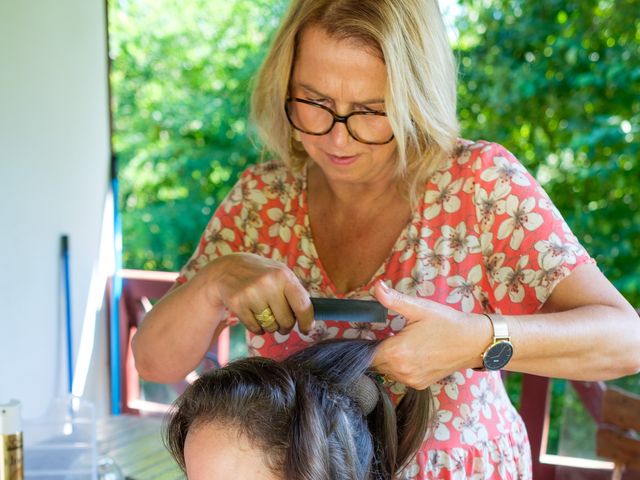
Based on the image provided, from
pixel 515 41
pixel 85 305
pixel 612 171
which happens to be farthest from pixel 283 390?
pixel 515 41

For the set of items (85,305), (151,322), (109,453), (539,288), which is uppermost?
(539,288)

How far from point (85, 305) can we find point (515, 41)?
11.1ft

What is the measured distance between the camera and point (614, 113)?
5082mm

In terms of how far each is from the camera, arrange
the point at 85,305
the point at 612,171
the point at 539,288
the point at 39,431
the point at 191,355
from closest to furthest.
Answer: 1. the point at 539,288
2. the point at 191,355
3. the point at 39,431
4. the point at 85,305
5. the point at 612,171

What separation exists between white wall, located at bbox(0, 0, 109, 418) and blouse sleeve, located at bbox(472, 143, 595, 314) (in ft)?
8.93

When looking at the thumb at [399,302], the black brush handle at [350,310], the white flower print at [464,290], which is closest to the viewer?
the thumb at [399,302]

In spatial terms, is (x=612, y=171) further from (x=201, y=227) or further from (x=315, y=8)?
(x=315, y=8)

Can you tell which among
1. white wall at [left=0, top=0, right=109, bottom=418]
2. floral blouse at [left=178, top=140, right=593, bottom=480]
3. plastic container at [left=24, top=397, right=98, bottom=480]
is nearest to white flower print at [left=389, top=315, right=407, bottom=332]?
floral blouse at [left=178, top=140, right=593, bottom=480]

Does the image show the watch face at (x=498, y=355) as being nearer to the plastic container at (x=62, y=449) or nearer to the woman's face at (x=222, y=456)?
the woman's face at (x=222, y=456)

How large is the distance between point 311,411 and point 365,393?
0.30 ft

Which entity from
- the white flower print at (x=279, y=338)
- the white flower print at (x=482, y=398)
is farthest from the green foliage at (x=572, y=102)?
the white flower print at (x=279, y=338)

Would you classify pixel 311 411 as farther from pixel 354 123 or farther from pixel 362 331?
pixel 354 123

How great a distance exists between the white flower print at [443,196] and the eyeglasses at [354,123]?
126mm

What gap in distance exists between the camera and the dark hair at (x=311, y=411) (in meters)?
1.03
